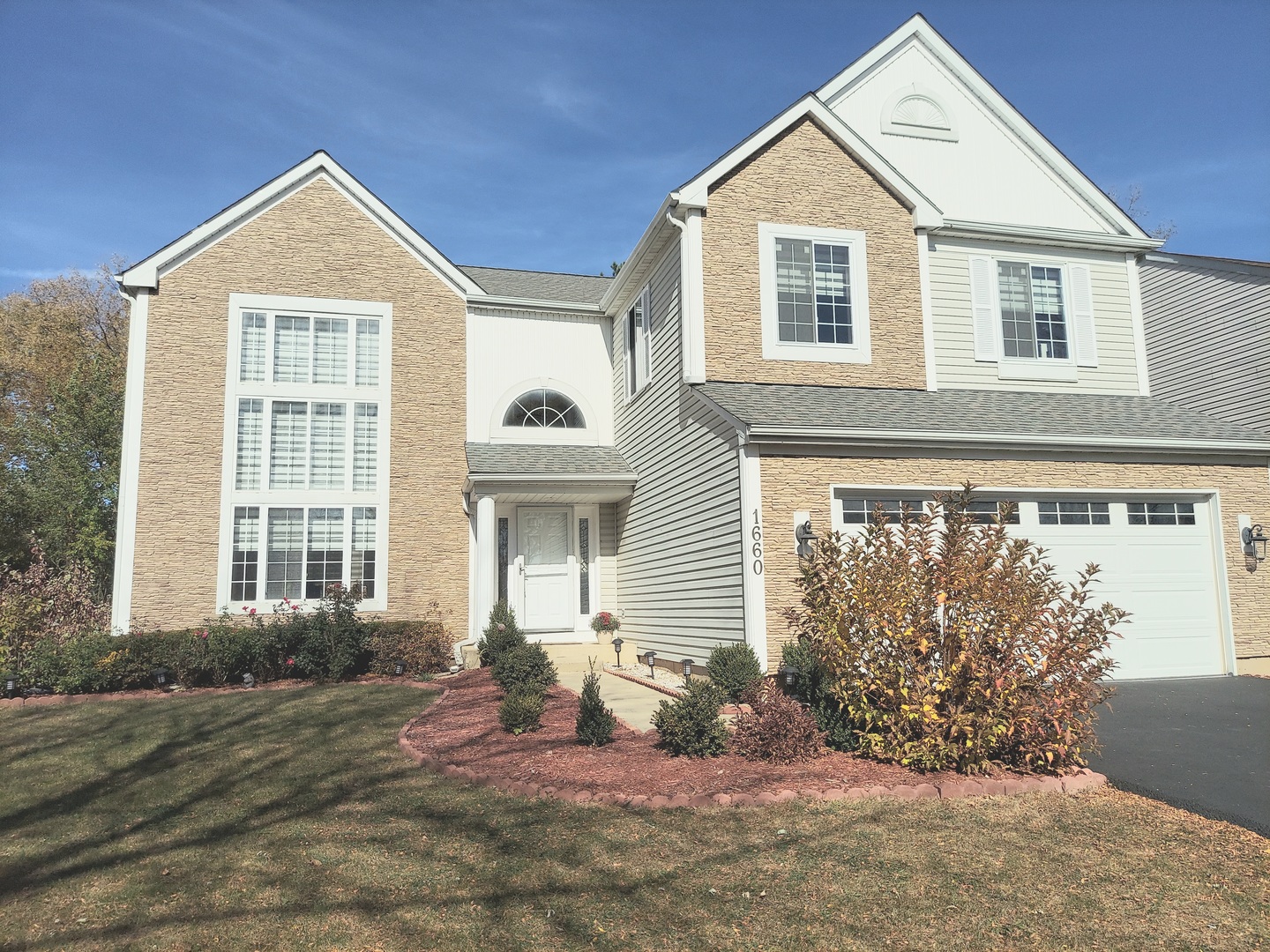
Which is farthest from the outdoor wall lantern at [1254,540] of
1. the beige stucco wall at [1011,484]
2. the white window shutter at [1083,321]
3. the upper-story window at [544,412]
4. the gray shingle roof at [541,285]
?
the gray shingle roof at [541,285]

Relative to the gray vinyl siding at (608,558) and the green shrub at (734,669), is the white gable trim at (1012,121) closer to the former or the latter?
the gray vinyl siding at (608,558)

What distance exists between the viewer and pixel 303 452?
15.9 m

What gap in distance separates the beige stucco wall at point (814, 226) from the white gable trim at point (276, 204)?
18.8 feet

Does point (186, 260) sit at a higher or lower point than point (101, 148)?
lower

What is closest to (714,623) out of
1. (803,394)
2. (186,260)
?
(803,394)

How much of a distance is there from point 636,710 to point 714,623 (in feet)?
7.44

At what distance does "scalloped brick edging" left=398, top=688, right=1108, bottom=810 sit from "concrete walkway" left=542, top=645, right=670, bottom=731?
2.43 m

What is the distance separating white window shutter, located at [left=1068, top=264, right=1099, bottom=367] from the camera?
15.5m

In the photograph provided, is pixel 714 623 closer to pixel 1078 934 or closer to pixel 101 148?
pixel 1078 934

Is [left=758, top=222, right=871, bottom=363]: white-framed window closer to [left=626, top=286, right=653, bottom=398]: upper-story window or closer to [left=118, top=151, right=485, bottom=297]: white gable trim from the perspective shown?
[left=626, top=286, right=653, bottom=398]: upper-story window

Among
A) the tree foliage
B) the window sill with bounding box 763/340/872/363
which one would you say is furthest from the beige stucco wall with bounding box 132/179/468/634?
the tree foliage

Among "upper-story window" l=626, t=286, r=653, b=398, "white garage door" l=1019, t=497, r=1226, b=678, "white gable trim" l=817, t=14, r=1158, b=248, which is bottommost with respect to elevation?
"white garage door" l=1019, t=497, r=1226, b=678

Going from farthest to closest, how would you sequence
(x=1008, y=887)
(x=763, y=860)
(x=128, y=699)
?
(x=128, y=699)
(x=763, y=860)
(x=1008, y=887)

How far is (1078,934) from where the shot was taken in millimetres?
4328
